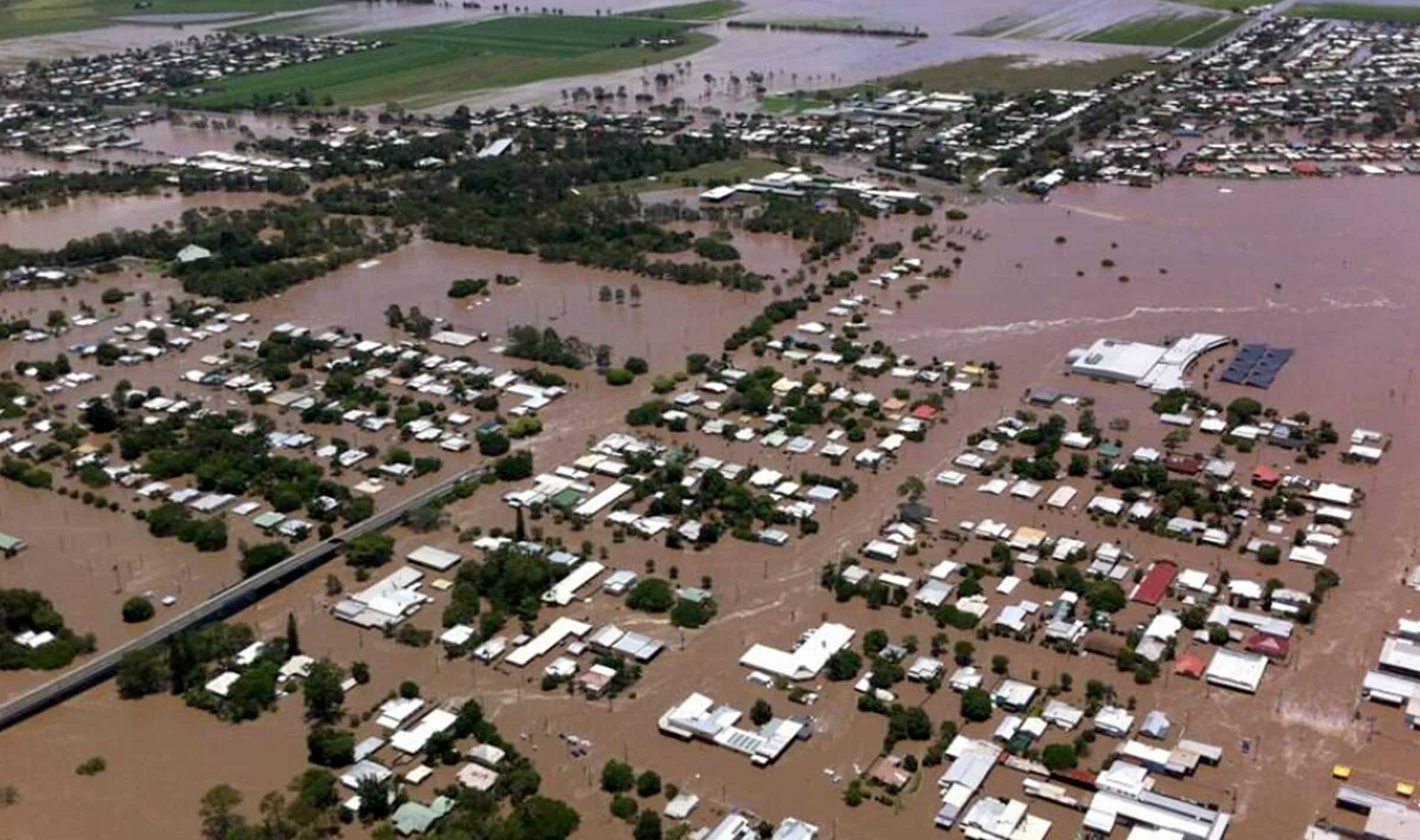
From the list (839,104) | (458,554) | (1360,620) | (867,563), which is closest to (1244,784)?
(1360,620)

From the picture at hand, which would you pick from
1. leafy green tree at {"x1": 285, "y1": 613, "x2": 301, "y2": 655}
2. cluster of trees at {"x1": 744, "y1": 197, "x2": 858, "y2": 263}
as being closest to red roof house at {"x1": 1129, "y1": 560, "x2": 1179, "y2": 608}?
leafy green tree at {"x1": 285, "y1": 613, "x2": 301, "y2": 655}

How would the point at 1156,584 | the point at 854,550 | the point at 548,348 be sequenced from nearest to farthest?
the point at 1156,584
the point at 854,550
the point at 548,348

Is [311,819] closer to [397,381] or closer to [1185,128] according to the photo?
[397,381]

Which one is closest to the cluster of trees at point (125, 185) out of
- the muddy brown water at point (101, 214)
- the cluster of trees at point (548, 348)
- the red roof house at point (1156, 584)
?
the muddy brown water at point (101, 214)

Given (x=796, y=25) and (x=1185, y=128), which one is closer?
(x=1185, y=128)

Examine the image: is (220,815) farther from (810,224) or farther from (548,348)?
(810,224)

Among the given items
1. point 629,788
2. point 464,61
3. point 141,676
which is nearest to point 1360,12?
point 464,61
